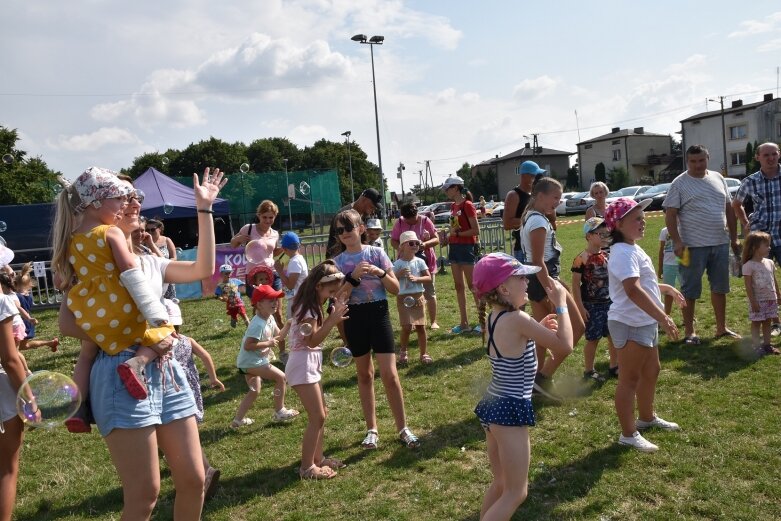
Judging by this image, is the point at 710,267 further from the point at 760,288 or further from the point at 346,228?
the point at 346,228

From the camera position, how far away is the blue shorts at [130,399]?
2.57m

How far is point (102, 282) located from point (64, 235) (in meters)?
0.28

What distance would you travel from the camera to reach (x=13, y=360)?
119 inches

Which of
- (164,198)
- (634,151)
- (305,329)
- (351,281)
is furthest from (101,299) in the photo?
(634,151)

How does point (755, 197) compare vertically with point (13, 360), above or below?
above

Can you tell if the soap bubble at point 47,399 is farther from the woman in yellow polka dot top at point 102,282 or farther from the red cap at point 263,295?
the red cap at point 263,295

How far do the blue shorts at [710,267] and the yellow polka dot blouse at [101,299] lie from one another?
6.14 metres

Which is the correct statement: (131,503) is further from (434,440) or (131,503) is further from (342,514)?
(434,440)

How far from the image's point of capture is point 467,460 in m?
4.48

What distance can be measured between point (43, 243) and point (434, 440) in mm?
20045

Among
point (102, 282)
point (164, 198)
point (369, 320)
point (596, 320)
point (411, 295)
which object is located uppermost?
point (164, 198)

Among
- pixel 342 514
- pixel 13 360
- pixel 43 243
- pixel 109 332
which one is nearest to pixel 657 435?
pixel 342 514

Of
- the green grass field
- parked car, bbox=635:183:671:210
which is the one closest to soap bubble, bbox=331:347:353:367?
the green grass field

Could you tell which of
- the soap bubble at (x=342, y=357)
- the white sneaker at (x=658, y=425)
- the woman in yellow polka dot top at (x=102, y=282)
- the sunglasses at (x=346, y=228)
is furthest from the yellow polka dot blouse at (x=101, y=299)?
the white sneaker at (x=658, y=425)
